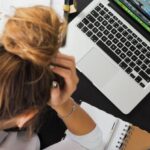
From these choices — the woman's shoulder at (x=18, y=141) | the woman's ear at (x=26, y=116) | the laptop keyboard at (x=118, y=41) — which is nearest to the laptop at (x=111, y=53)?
the laptop keyboard at (x=118, y=41)

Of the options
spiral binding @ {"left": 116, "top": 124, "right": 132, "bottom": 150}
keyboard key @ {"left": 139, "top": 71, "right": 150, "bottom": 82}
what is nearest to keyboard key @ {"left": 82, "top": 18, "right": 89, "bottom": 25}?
keyboard key @ {"left": 139, "top": 71, "right": 150, "bottom": 82}

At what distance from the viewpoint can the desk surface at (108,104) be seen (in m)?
0.99

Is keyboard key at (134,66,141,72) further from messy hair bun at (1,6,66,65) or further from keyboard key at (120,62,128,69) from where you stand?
messy hair bun at (1,6,66,65)

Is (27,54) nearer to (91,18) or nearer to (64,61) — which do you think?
(64,61)

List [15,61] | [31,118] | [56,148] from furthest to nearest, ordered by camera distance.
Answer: [56,148], [31,118], [15,61]

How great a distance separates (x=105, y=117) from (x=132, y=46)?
218 millimetres

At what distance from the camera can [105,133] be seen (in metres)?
0.98

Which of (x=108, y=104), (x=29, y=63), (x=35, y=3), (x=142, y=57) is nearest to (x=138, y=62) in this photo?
(x=142, y=57)

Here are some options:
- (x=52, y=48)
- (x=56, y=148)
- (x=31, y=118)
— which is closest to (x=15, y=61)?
(x=52, y=48)

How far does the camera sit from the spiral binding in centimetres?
96

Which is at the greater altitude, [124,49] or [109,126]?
[124,49]

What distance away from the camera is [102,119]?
984 mm

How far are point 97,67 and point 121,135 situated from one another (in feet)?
0.67

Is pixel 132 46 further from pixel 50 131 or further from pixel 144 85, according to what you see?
pixel 50 131
